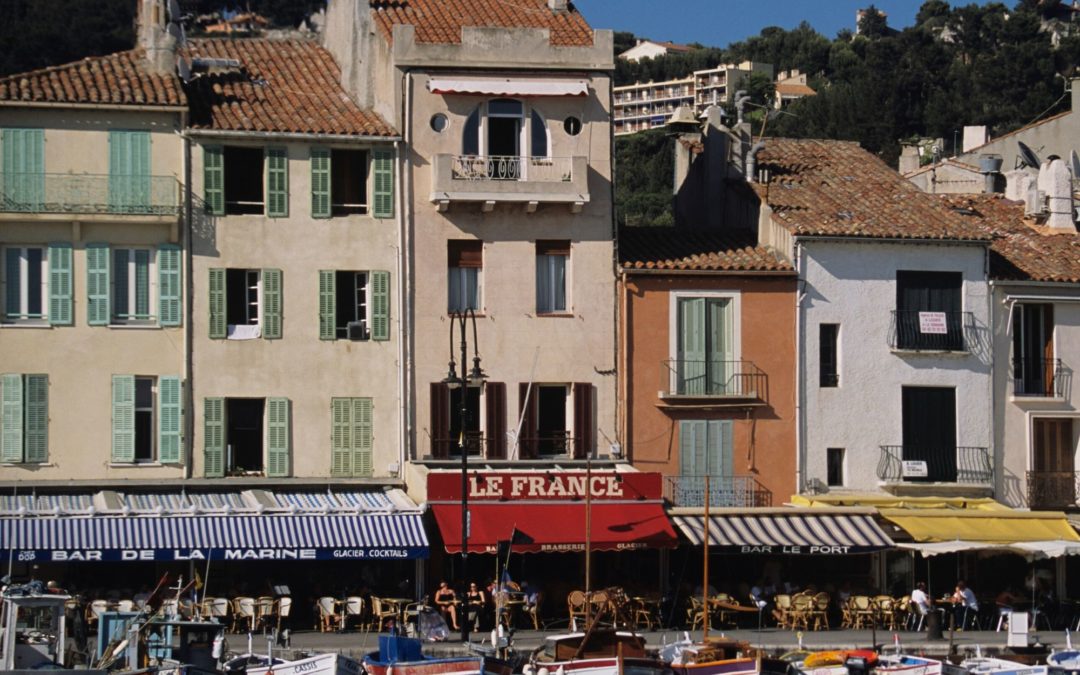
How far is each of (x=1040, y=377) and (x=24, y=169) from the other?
79.4 ft

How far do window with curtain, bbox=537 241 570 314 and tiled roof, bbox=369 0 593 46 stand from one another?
185 inches

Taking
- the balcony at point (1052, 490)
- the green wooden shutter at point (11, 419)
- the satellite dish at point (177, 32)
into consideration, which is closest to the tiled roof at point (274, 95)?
the satellite dish at point (177, 32)

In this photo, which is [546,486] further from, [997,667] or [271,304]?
[997,667]

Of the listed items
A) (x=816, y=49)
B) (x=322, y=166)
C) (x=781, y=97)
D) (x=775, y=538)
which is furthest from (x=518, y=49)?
(x=816, y=49)

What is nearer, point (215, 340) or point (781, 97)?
point (215, 340)

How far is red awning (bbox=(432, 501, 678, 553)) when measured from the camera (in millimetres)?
47281

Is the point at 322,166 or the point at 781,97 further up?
the point at 781,97

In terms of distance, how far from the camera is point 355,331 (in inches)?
1955

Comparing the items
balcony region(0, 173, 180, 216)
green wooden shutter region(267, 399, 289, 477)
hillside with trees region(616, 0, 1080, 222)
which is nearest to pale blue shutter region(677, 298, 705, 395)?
green wooden shutter region(267, 399, 289, 477)

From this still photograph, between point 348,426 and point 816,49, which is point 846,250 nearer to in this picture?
point 348,426

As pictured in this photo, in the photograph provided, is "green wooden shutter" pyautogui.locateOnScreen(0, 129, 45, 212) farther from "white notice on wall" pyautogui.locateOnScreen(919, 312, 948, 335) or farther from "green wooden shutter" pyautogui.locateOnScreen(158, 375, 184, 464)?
"white notice on wall" pyautogui.locateOnScreen(919, 312, 948, 335)

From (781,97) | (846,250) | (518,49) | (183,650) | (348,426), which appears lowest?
(183,650)

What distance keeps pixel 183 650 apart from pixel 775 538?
48.4ft

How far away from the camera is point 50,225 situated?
4806 cm
